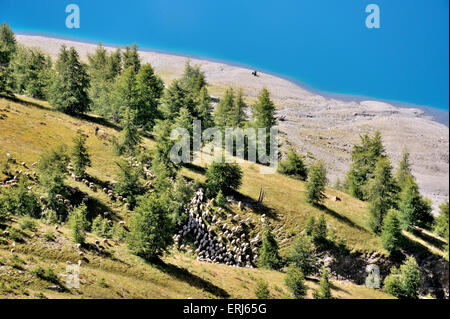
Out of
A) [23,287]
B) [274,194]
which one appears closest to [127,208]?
[23,287]

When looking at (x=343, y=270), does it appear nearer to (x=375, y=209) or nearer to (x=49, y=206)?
(x=375, y=209)

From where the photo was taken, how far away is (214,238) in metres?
45.8

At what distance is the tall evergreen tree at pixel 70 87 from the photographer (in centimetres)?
6688

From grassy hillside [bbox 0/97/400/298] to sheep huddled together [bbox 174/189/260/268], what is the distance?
10.2 ft

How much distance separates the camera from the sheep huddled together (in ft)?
144

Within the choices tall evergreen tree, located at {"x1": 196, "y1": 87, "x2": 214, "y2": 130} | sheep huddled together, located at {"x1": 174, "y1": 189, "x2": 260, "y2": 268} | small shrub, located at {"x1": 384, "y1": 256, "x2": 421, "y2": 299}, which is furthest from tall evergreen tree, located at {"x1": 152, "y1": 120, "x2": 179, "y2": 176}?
small shrub, located at {"x1": 384, "y1": 256, "x2": 421, "y2": 299}

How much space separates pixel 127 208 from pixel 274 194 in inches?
1067

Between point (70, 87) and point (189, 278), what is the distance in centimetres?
5412

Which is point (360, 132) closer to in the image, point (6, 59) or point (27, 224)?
point (6, 59)

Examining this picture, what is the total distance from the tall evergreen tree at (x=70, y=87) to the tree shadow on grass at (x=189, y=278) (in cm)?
4857

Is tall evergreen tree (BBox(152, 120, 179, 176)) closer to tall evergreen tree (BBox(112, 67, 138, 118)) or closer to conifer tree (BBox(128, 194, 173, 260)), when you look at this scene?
conifer tree (BBox(128, 194, 173, 260))
